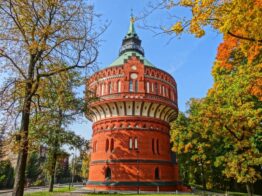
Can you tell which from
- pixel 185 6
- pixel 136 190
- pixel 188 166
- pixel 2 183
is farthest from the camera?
pixel 2 183

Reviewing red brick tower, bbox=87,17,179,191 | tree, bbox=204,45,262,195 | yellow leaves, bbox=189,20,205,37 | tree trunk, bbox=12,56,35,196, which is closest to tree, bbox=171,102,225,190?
tree, bbox=204,45,262,195

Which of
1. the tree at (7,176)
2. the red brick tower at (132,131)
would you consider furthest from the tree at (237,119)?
the tree at (7,176)

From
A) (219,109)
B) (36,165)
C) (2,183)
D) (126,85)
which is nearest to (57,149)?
(126,85)

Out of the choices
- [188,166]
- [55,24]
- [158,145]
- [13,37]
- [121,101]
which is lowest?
[188,166]

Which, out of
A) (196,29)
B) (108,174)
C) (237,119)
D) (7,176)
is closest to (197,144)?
(237,119)

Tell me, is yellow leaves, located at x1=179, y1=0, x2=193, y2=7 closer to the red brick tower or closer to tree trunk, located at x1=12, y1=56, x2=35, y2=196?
tree trunk, located at x1=12, y1=56, x2=35, y2=196

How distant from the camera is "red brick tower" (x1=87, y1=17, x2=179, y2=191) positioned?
24.9 metres

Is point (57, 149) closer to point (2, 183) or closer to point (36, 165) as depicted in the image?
point (2, 183)

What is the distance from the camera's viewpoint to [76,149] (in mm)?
22688

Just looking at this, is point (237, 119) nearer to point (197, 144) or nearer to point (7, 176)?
point (197, 144)

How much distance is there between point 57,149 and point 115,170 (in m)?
6.68

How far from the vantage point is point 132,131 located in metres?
26.2

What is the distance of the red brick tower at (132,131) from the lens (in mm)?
24891

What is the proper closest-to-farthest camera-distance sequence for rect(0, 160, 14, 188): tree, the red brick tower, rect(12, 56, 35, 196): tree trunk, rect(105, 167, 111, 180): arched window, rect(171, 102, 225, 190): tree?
1. rect(12, 56, 35, 196): tree trunk
2. rect(171, 102, 225, 190): tree
3. the red brick tower
4. rect(105, 167, 111, 180): arched window
5. rect(0, 160, 14, 188): tree
